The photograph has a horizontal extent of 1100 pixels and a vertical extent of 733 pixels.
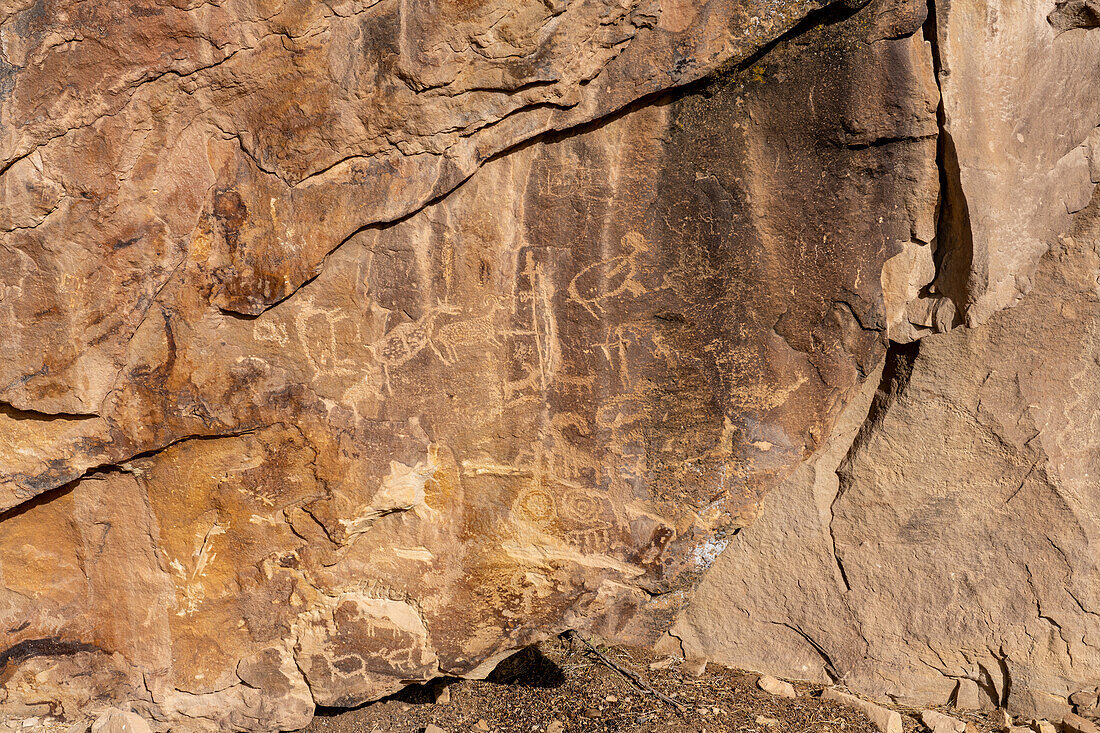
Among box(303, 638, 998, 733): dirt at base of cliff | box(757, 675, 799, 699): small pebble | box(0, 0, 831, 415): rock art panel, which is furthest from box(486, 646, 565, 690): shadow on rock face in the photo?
box(0, 0, 831, 415): rock art panel

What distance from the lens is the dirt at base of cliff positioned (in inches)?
107

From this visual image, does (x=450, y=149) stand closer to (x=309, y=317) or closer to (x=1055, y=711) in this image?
(x=309, y=317)

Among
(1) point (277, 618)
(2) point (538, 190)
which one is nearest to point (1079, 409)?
(2) point (538, 190)

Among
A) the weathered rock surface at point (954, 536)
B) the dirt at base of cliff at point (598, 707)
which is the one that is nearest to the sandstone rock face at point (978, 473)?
the weathered rock surface at point (954, 536)

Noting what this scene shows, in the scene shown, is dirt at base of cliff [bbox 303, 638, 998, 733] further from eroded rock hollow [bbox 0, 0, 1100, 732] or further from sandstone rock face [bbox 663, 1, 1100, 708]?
eroded rock hollow [bbox 0, 0, 1100, 732]

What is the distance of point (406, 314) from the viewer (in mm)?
2004

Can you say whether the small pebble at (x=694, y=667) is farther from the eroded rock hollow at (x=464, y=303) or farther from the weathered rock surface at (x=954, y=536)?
the eroded rock hollow at (x=464, y=303)

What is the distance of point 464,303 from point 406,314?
0.16m

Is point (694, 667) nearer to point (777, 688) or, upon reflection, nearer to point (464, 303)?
point (777, 688)

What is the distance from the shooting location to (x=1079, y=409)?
2396mm

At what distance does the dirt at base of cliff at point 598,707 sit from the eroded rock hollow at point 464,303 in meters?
0.44

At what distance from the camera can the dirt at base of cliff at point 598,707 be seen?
8.92 ft

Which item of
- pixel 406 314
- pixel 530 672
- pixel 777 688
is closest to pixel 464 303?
pixel 406 314

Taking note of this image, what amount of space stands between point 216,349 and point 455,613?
3.29 ft
